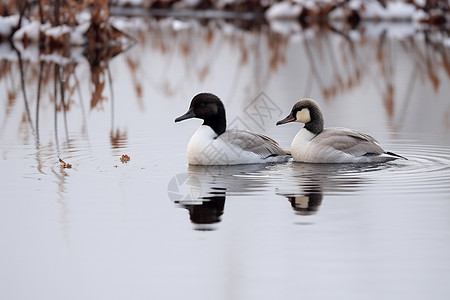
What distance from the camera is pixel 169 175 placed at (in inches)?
328

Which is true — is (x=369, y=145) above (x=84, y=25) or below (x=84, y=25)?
below

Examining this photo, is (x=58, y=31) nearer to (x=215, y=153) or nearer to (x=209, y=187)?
(x=215, y=153)

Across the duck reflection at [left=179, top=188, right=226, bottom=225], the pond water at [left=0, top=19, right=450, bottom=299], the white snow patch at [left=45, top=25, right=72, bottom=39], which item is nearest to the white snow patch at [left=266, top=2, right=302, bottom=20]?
the white snow patch at [left=45, top=25, right=72, bottom=39]

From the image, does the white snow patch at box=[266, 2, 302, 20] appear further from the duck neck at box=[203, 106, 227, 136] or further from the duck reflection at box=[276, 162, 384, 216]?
the duck reflection at box=[276, 162, 384, 216]

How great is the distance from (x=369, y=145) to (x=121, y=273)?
4271mm

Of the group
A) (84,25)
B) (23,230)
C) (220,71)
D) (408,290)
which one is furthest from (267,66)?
(408,290)

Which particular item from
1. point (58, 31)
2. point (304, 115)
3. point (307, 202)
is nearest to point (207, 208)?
point (307, 202)

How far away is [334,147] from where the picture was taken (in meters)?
8.89

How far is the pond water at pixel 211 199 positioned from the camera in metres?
5.04

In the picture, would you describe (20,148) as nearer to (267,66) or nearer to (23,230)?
(23,230)

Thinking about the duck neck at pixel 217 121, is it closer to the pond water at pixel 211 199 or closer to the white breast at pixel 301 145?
the pond water at pixel 211 199

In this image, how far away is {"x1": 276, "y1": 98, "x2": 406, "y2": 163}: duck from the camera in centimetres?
888

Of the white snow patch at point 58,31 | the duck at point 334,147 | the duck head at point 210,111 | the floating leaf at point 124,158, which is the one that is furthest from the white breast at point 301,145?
the white snow patch at point 58,31

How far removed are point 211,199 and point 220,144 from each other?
1771mm
